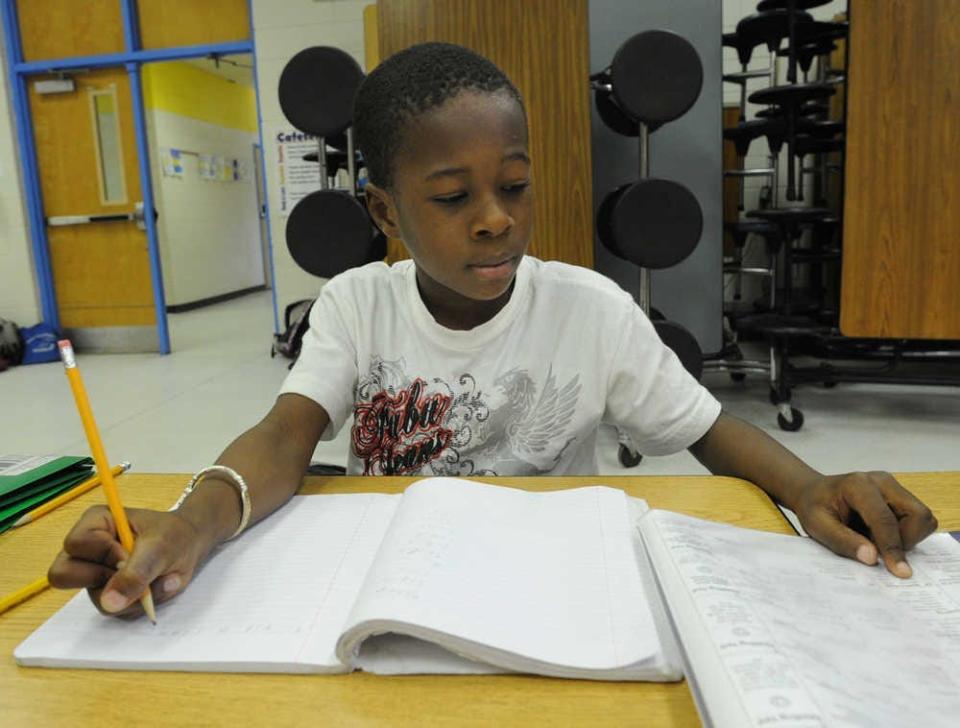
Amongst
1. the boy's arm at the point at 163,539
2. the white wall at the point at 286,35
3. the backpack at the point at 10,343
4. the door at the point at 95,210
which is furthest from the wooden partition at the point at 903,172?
the backpack at the point at 10,343

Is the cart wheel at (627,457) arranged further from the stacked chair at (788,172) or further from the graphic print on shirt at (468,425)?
the graphic print on shirt at (468,425)

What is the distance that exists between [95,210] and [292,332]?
1923 millimetres

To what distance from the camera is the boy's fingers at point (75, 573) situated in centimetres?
49

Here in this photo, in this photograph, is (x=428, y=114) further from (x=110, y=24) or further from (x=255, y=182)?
(x=255, y=182)

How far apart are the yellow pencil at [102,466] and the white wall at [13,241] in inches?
200

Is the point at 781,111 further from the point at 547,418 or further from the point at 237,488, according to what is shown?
the point at 237,488

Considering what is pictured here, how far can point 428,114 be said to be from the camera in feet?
2.80

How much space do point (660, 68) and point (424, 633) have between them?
7.31 feet

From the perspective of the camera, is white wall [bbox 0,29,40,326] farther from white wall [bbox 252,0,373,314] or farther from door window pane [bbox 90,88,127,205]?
white wall [bbox 252,0,373,314]

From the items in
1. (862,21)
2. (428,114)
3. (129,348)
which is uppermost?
(862,21)

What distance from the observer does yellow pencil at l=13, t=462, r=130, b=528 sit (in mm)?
699

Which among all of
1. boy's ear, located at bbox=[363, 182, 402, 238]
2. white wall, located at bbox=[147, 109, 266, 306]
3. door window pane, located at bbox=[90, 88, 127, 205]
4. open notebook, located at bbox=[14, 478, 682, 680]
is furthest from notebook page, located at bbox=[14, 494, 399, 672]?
white wall, located at bbox=[147, 109, 266, 306]

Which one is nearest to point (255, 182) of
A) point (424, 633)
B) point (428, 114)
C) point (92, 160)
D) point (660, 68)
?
point (92, 160)

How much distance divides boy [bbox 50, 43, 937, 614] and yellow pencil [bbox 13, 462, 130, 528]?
0.52 feet
